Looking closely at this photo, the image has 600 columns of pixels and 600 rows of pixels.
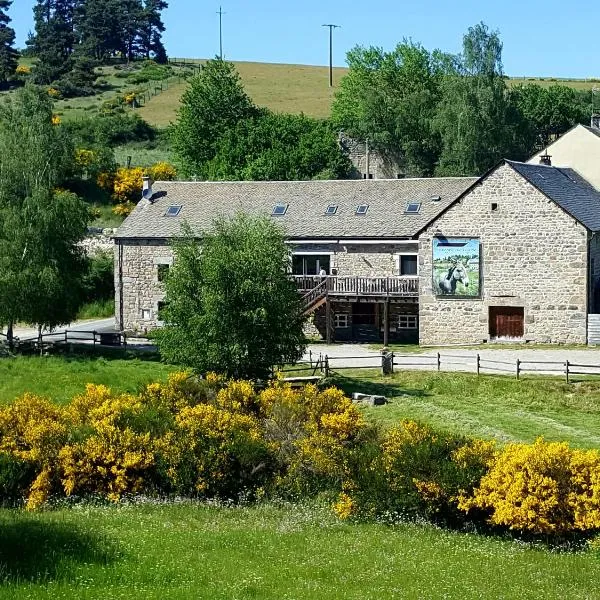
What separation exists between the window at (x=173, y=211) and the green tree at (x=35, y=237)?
294 inches

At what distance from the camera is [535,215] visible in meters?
40.7

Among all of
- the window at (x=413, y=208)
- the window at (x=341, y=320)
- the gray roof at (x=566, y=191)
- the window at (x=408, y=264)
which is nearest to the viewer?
the gray roof at (x=566, y=191)

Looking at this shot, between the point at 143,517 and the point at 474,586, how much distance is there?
668 centimetres

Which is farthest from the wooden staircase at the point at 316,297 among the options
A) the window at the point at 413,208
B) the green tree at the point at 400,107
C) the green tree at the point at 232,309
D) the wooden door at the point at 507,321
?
the green tree at the point at 400,107

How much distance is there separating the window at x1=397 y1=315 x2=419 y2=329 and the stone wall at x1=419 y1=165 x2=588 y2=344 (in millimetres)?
2489

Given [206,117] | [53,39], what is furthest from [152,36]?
Result: [206,117]

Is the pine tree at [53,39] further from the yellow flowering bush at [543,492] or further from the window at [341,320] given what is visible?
the yellow flowering bush at [543,492]

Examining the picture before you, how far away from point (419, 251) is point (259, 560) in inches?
1049

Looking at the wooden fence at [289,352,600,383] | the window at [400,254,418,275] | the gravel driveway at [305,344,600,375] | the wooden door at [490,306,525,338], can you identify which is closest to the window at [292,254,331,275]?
the window at [400,254,418,275]

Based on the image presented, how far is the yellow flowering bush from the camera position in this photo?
19.4 metres

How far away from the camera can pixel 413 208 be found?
152ft

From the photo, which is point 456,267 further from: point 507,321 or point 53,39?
point 53,39

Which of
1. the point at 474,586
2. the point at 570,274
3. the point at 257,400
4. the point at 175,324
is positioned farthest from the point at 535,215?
the point at 474,586

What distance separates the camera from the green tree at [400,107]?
76.1m
